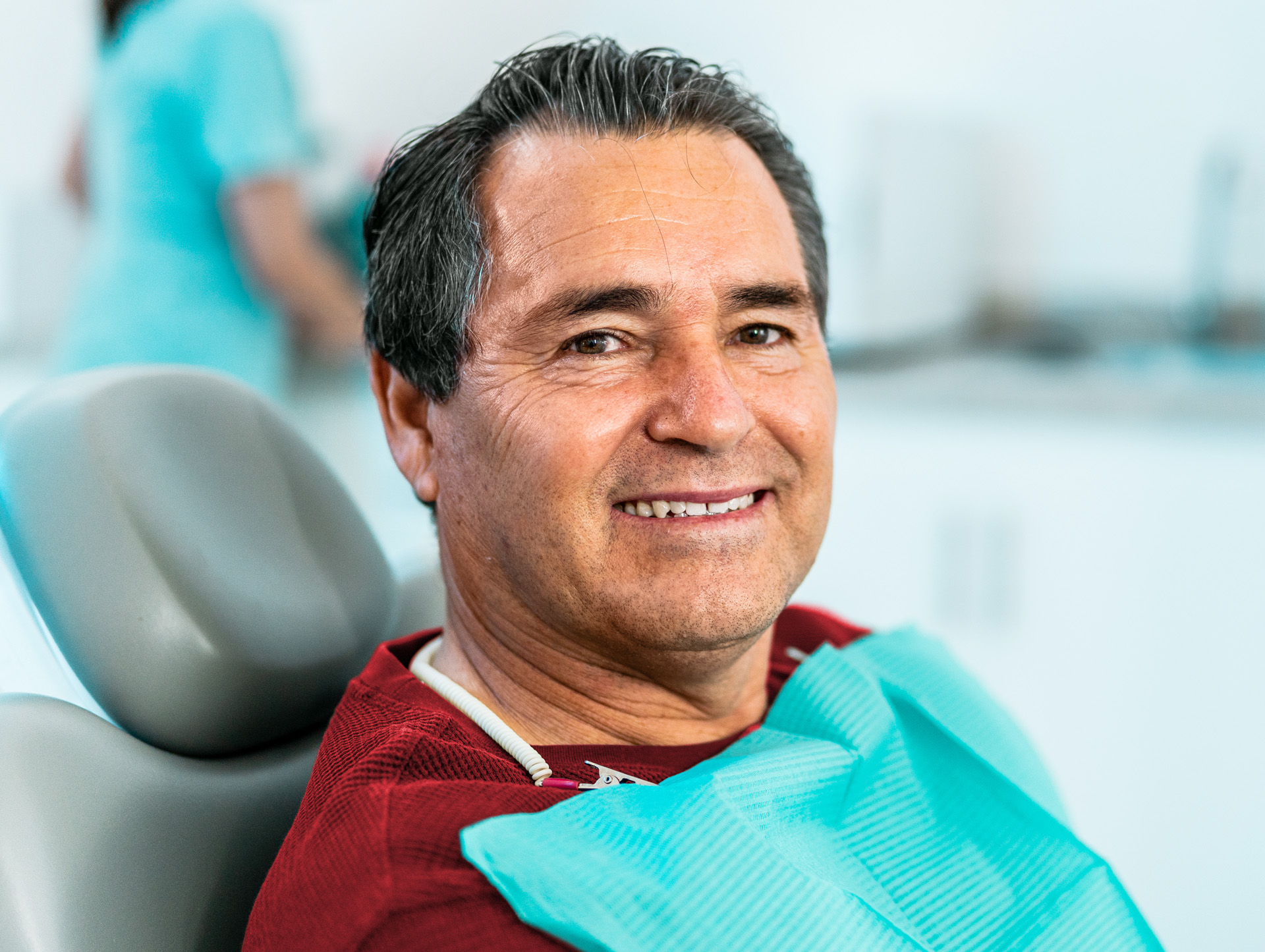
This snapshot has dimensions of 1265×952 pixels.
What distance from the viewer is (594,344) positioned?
91cm

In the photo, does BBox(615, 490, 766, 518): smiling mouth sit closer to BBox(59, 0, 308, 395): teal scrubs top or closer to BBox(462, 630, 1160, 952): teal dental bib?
BBox(462, 630, 1160, 952): teal dental bib

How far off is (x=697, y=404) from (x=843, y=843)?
0.33m

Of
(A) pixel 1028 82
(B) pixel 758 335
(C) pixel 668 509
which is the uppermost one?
(A) pixel 1028 82

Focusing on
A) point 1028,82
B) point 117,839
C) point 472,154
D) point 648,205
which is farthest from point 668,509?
A: point 1028,82

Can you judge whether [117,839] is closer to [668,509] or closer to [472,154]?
[668,509]

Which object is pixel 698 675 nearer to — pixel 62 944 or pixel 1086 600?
pixel 62 944

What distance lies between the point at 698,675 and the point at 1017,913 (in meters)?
0.29

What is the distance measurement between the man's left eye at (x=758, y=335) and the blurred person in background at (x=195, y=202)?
50.5 inches

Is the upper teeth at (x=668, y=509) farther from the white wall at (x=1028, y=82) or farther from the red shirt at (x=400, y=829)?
the white wall at (x=1028, y=82)

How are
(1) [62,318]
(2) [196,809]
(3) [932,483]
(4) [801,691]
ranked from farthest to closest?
(1) [62,318], (3) [932,483], (4) [801,691], (2) [196,809]

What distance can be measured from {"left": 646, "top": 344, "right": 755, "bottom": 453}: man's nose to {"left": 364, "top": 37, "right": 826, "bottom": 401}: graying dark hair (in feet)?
0.56

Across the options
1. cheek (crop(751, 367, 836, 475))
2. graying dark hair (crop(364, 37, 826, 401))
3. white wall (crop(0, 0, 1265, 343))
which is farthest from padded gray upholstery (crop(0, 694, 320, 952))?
white wall (crop(0, 0, 1265, 343))

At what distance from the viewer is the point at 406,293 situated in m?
1.00

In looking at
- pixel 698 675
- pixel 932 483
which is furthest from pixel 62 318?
pixel 698 675
